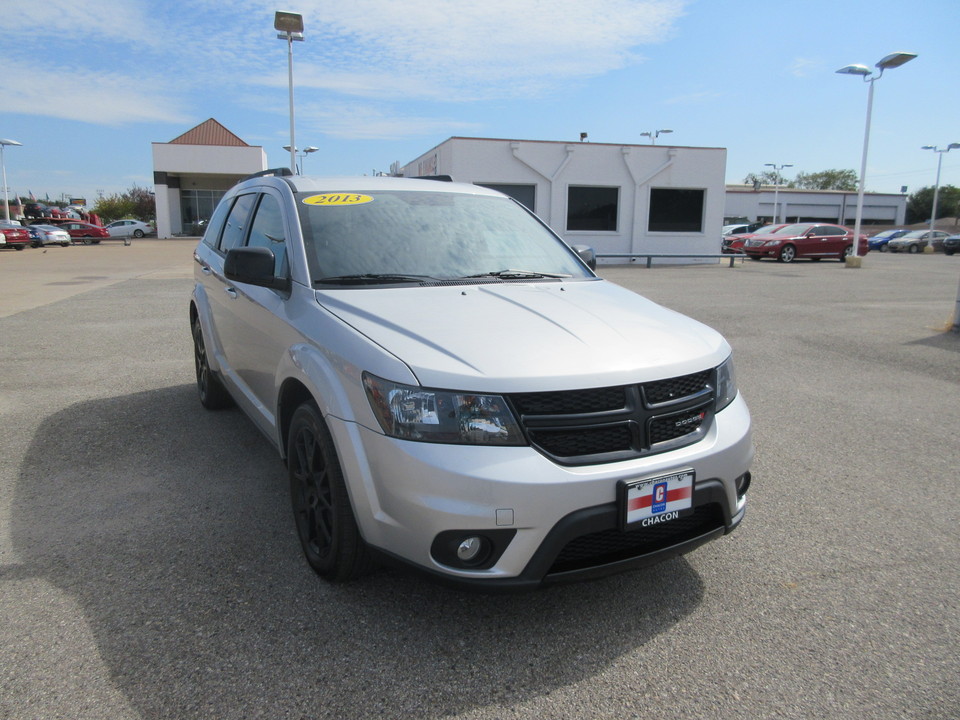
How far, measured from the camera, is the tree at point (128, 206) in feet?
244

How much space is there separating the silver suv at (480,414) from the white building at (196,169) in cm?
4559

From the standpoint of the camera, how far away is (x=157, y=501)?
3.85 meters

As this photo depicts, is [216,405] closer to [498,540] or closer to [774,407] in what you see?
[498,540]

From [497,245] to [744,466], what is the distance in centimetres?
178

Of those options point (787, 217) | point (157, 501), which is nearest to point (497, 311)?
point (157, 501)

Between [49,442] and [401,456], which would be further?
[49,442]

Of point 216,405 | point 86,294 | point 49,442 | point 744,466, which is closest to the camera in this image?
point 744,466

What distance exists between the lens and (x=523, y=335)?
8.88ft

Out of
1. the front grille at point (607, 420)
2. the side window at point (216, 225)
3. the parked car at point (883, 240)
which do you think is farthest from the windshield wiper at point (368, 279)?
the parked car at point (883, 240)

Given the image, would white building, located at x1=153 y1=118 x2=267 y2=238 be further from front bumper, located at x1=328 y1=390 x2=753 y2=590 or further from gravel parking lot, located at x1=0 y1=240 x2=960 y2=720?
front bumper, located at x1=328 y1=390 x2=753 y2=590

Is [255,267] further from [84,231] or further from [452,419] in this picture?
[84,231]

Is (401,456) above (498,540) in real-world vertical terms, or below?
above

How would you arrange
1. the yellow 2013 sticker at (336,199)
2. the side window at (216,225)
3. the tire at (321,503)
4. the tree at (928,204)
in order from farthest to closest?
the tree at (928,204)
the side window at (216,225)
the yellow 2013 sticker at (336,199)
the tire at (321,503)

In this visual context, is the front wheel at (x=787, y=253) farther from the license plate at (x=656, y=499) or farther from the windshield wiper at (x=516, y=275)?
the license plate at (x=656, y=499)
